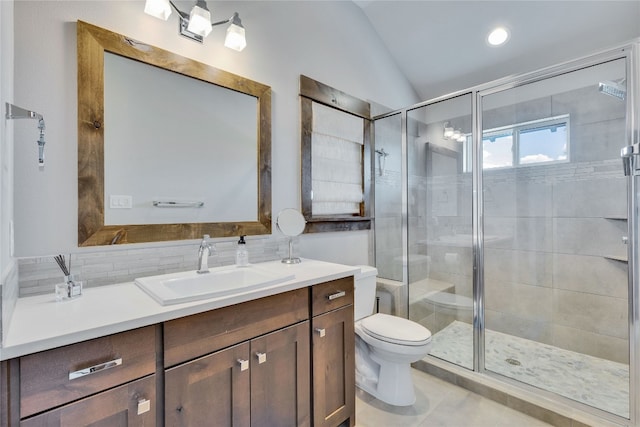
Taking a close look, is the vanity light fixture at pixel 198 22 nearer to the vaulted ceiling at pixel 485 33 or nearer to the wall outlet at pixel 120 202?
the wall outlet at pixel 120 202

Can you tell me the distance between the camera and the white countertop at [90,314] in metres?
0.77

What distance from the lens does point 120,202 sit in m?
1.38

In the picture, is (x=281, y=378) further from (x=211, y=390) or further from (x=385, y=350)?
(x=385, y=350)

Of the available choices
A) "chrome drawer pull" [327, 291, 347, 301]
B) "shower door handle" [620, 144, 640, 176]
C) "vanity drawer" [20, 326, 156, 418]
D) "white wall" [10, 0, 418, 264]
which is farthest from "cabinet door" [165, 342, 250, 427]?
"shower door handle" [620, 144, 640, 176]

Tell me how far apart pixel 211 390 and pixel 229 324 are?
23 centimetres

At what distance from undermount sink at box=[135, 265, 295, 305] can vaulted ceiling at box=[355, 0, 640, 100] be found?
242 centimetres

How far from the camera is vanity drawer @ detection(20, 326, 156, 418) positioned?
759mm

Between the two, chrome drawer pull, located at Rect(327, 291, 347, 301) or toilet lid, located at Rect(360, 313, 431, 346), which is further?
toilet lid, located at Rect(360, 313, 431, 346)

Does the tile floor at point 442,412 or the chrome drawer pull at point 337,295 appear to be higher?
the chrome drawer pull at point 337,295

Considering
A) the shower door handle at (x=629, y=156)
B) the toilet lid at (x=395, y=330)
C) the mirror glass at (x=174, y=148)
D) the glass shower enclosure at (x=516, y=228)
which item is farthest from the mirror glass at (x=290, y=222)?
the shower door handle at (x=629, y=156)

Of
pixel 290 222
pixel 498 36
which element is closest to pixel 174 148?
pixel 290 222

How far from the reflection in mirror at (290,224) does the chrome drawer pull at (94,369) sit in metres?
1.06

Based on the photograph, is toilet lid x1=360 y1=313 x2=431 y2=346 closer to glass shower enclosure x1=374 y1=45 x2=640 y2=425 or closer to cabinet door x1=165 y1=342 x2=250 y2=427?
glass shower enclosure x1=374 y1=45 x2=640 y2=425

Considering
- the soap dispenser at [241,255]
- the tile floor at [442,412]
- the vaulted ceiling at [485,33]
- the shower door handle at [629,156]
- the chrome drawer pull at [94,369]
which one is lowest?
the tile floor at [442,412]
